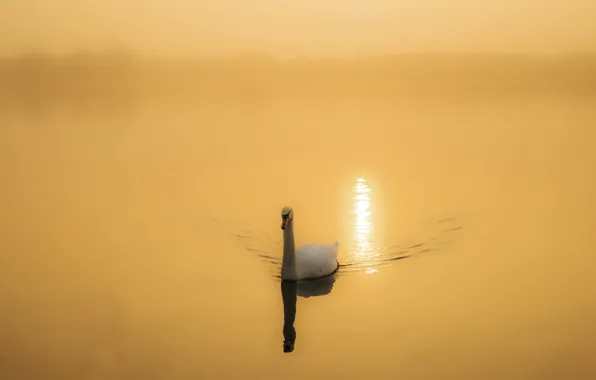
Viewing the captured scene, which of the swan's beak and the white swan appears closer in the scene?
the swan's beak

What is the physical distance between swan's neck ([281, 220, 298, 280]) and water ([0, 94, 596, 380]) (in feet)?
0.18

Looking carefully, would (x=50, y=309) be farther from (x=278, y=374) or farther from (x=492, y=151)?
(x=492, y=151)

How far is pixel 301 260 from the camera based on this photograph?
2.61 meters

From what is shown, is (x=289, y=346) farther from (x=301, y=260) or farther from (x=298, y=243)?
(x=298, y=243)

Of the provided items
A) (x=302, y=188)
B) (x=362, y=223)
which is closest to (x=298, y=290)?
(x=362, y=223)

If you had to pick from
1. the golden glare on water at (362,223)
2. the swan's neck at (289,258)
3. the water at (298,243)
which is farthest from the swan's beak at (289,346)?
the golden glare on water at (362,223)

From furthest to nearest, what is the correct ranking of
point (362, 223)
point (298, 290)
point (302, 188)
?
point (302, 188) < point (362, 223) < point (298, 290)

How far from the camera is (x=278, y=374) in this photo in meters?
2.03

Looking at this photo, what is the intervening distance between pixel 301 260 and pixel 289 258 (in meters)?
0.07

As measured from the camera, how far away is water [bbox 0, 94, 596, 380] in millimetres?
2131

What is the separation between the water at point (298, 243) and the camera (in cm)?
213

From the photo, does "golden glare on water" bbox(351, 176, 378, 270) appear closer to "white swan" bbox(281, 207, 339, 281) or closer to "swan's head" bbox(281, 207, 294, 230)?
"white swan" bbox(281, 207, 339, 281)

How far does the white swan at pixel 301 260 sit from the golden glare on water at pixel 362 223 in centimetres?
27

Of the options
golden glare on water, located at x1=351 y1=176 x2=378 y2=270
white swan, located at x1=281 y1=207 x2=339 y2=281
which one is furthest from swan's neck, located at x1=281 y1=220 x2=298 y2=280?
golden glare on water, located at x1=351 y1=176 x2=378 y2=270
